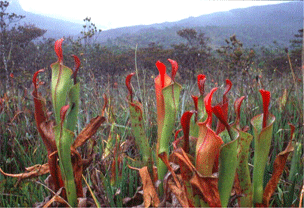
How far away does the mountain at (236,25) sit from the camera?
47312 millimetres

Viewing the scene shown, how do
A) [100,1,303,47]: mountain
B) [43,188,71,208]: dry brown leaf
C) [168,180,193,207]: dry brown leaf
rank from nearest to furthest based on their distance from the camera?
[168,180,193,207]: dry brown leaf < [43,188,71,208]: dry brown leaf < [100,1,303,47]: mountain

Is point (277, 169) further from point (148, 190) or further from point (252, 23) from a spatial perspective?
point (252, 23)

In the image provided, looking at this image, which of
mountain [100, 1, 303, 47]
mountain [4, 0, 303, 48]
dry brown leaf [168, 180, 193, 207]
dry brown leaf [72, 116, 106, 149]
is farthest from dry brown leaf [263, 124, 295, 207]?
mountain [100, 1, 303, 47]

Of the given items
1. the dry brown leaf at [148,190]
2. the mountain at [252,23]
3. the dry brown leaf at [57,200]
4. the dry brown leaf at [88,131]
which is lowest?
the dry brown leaf at [57,200]

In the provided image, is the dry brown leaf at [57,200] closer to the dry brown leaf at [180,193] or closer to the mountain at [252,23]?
the dry brown leaf at [180,193]

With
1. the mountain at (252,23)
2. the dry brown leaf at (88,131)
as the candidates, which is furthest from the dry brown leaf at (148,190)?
the mountain at (252,23)

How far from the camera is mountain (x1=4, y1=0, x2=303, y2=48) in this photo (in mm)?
47312

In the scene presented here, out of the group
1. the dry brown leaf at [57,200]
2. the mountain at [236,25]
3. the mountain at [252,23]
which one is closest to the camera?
the dry brown leaf at [57,200]

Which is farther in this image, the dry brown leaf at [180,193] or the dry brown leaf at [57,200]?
the dry brown leaf at [57,200]

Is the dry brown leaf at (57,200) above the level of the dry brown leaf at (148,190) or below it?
below

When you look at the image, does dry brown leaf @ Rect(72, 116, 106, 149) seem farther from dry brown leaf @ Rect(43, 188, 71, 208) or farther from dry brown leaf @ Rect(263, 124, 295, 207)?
dry brown leaf @ Rect(263, 124, 295, 207)

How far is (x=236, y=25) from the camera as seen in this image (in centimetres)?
6494

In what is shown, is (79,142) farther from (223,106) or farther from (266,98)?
(266,98)

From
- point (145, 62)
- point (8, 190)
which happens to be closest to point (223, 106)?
Answer: point (8, 190)
